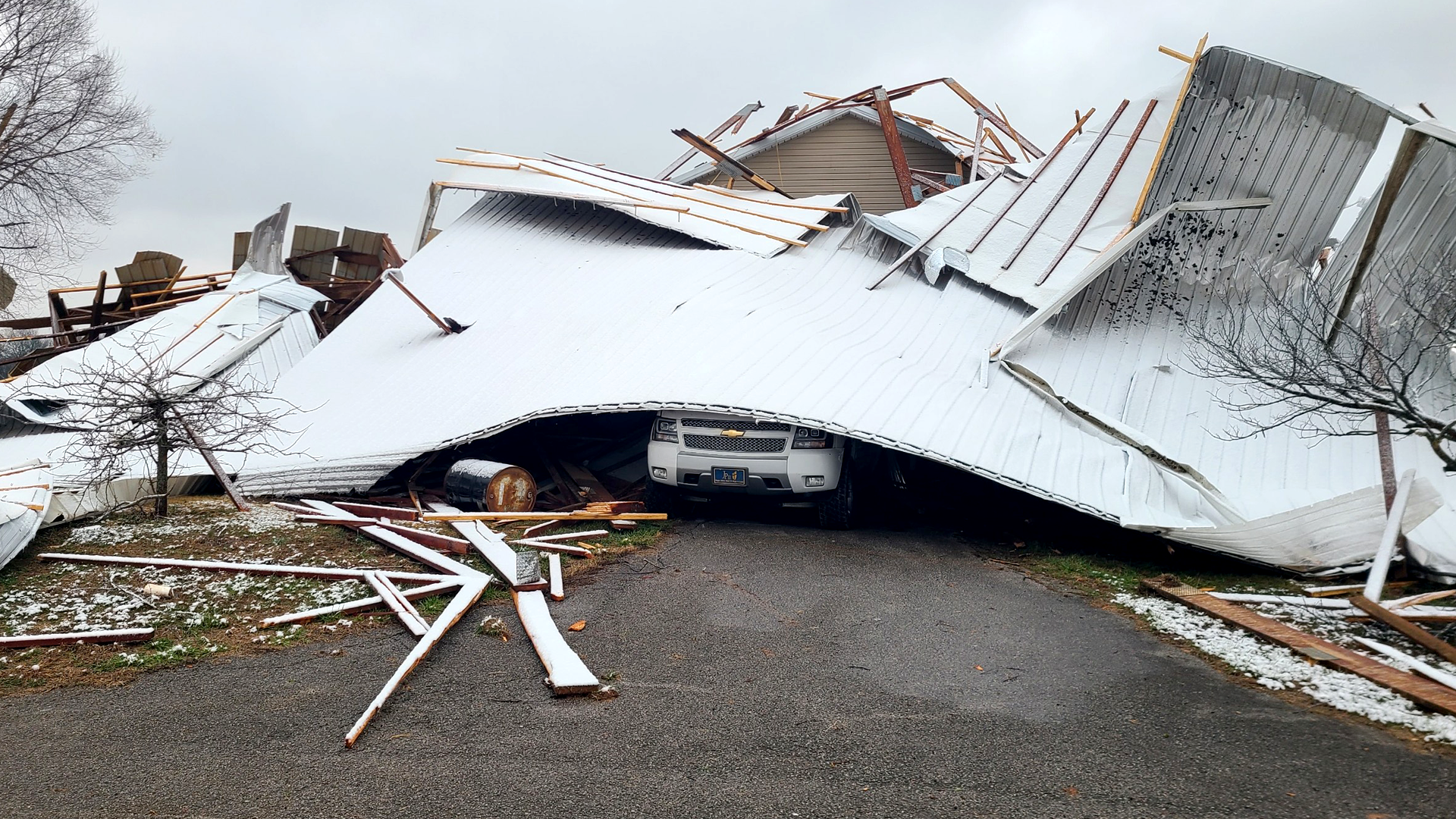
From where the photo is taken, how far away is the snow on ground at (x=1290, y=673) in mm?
5320

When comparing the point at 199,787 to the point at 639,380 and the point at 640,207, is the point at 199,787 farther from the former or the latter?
the point at 640,207

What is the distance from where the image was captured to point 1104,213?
14961 mm

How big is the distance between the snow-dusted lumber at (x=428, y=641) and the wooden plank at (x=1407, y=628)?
615 centimetres

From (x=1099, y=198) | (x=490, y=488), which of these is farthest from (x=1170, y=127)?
(x=490, y=488)

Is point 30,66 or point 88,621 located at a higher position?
point 30,66

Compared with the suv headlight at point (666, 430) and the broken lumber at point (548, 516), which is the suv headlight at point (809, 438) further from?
the broken lumber at point (548, 516)

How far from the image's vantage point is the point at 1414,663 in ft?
19.8

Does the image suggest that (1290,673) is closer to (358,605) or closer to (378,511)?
(358,605)

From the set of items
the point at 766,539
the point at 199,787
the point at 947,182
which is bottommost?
the point at 199,787

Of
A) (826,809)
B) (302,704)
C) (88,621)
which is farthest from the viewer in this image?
(88,621)

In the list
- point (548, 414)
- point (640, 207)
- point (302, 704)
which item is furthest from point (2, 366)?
point (302, 704)

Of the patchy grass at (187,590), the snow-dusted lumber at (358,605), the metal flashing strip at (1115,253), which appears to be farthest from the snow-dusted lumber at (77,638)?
the metal flashing strip at (1115,253)

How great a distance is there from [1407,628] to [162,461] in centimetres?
1052

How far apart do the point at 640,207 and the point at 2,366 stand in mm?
14406
